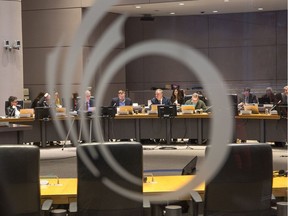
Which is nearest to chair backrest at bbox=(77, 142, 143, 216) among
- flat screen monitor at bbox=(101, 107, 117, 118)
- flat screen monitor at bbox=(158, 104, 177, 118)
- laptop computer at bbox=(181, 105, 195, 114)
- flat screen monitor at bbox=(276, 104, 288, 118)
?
flat screen monitor at bbox=(101, 107, 117, 118)

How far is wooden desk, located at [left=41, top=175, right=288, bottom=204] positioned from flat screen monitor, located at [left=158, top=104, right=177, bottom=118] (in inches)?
340

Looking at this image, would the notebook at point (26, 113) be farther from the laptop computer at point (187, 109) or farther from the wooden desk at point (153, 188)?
the wooden desk at point (153, 188)

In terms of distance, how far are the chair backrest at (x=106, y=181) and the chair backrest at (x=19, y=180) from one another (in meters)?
0.33

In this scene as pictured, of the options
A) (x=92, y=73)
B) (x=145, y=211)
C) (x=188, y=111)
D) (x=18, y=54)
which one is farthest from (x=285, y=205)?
(x=18, y=54)

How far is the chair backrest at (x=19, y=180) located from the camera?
4055 millimetres

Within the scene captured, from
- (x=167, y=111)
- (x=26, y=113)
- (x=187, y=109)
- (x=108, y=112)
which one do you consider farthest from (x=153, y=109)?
(x=26, y=113)

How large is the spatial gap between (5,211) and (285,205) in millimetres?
2112

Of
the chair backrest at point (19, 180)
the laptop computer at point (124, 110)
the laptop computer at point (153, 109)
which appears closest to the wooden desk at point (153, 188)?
the chair backrest at point (19, 180)

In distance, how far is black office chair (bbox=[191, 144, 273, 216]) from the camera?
13.4 feet

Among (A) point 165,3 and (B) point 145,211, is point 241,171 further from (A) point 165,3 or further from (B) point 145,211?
(A) point 165,3

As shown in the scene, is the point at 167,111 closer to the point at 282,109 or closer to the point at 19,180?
the point at 282,109

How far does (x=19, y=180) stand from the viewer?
4.08 m

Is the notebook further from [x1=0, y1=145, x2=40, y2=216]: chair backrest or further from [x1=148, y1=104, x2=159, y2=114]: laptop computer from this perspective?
[x1=0, y1=145, x2=40, y2=216]: chair backrest

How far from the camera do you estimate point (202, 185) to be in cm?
408
